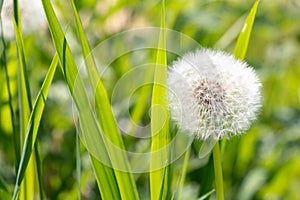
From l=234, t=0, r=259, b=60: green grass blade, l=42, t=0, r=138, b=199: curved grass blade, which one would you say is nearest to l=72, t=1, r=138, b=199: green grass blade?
l=42, t=0, r=138, b=199: curved grass blade

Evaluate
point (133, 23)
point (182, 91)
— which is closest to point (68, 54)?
point (182, 91)

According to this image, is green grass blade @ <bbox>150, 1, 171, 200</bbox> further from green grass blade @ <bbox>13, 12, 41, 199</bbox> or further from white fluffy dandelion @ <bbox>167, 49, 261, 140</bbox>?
green grass blade @ <bbox>13, 12, 41, 199</bbox>

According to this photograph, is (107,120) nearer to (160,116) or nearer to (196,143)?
(160,116)

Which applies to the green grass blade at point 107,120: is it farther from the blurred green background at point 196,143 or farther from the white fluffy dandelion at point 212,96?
the blurred green background at point 196,143

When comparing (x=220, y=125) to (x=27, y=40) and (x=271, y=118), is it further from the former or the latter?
(x=271, y=118)

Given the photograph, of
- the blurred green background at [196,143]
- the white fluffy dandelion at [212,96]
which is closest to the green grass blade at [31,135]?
the white fluffy dandelion at [212,96]

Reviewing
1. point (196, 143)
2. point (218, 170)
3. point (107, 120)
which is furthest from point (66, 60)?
point (196, 143)
